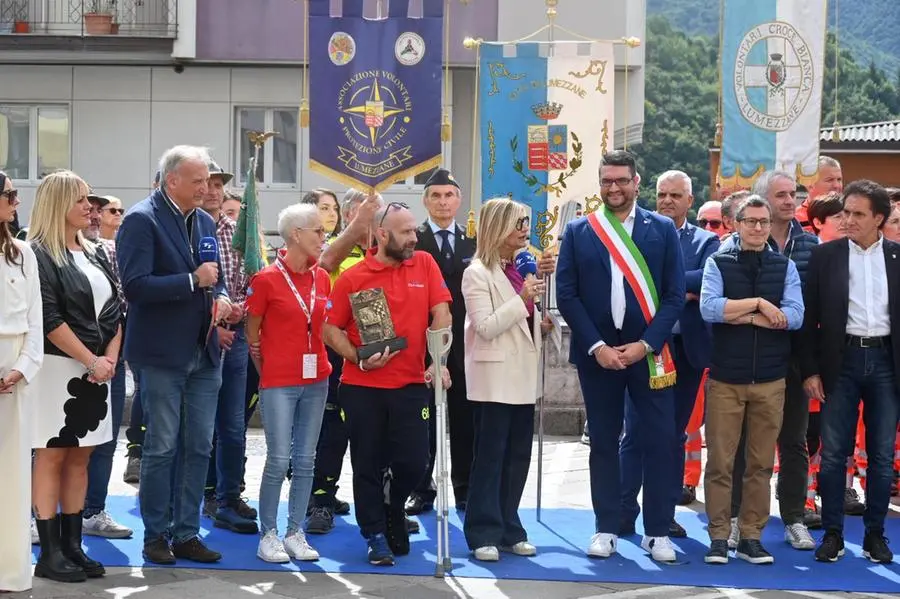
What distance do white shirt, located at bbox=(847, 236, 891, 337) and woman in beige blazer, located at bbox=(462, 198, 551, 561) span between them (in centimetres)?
175

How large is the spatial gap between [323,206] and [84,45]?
14.5 m

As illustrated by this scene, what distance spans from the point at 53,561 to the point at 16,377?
102 centimetres

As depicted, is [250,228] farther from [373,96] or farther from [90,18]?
[90,18]

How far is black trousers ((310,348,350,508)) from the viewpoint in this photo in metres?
8.70

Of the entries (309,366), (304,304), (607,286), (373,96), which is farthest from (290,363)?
(373,96)

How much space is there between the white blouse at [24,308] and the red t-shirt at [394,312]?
157 cm

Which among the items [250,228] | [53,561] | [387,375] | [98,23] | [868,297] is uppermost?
[98,23]

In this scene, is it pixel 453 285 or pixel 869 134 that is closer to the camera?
pixel 453 285

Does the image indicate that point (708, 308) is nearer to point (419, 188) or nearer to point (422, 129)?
point (422, 129)

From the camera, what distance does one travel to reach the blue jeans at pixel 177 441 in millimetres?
7438

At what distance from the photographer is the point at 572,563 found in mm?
7785

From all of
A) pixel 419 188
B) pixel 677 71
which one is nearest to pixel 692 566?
pixel 419 188

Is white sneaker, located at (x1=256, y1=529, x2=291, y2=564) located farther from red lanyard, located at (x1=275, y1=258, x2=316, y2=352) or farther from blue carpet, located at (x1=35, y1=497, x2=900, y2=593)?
red lanyard, located at (x1=275, y1=258, x2=316, y2=352)

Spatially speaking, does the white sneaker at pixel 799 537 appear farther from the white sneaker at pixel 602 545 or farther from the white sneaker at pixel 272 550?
the white sneaker at pixel 272 550
